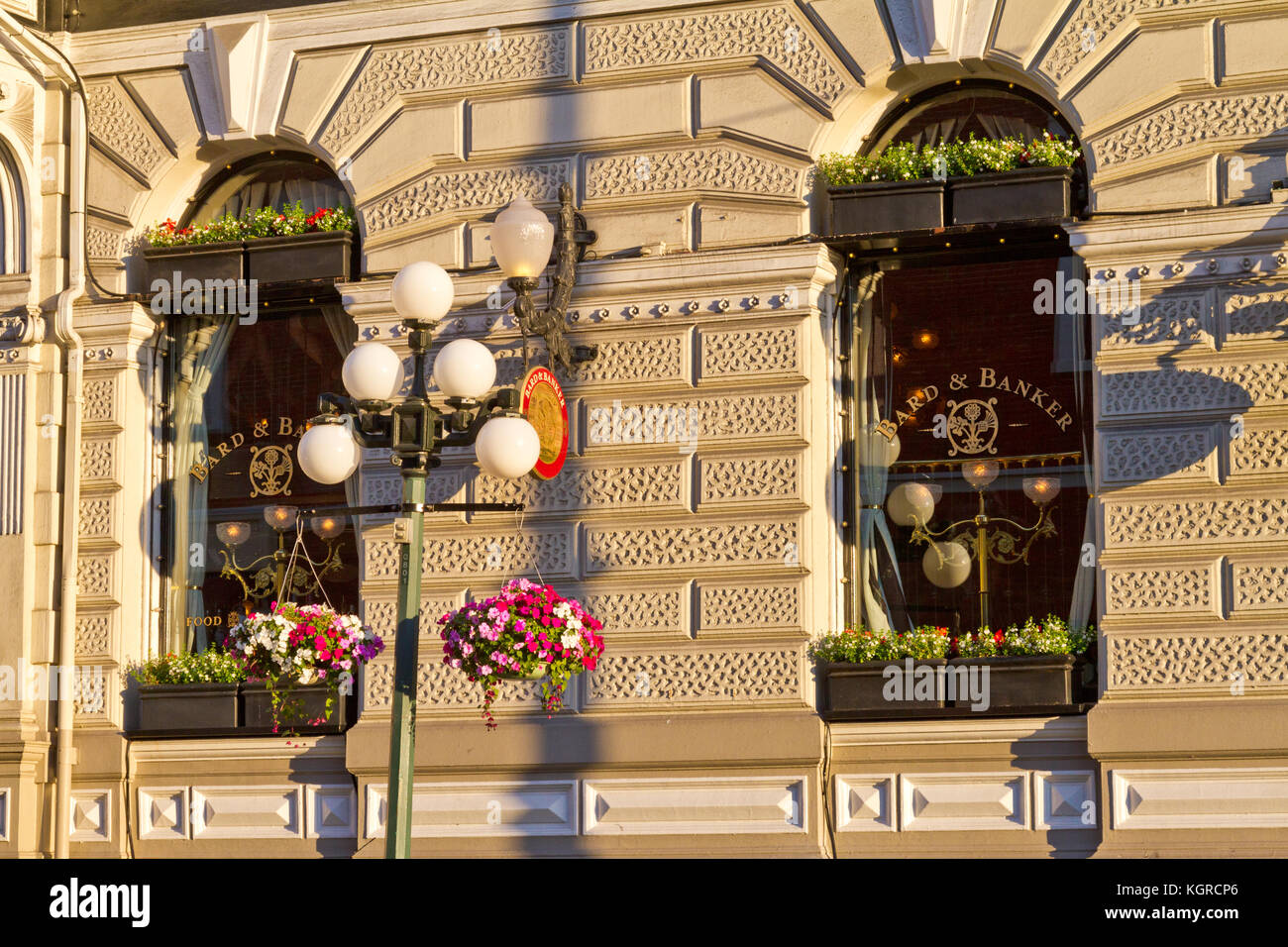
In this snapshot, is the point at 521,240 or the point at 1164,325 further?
the point at 1164,325

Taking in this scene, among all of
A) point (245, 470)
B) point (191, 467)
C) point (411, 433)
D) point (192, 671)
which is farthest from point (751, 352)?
point (192, 671)

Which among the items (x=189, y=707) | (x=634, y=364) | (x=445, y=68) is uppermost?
(x=445, y=68)

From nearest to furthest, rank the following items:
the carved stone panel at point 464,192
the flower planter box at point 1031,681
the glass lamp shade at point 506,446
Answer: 1. the glass lamp shade at point 506,446
2. the flower planter box at point 1031,681
3. the carved stone panel at point 464,192

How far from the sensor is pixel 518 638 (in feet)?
39.8

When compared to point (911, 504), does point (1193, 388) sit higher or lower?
higher

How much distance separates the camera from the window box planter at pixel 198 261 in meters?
16.1

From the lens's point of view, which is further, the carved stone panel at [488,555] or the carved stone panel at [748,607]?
the carved stone panel at [488,555]

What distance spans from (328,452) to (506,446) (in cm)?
111

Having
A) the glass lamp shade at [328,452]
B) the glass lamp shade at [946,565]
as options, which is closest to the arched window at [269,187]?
the glass lamp shade at [328,452]

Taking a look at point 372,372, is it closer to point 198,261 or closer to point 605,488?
point 605,488

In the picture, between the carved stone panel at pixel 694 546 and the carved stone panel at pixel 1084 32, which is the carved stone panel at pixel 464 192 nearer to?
the carved stone panel at pixel 694 546

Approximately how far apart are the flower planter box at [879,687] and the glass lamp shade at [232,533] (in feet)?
17.0

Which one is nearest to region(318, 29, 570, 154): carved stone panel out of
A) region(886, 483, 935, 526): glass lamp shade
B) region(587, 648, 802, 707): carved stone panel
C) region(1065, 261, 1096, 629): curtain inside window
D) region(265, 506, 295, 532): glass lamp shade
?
region(265, 506, 295, 532): glass lamp shade

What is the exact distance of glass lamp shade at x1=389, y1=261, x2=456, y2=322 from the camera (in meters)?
11.6
